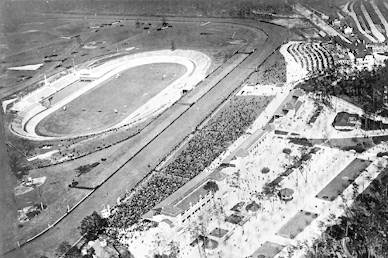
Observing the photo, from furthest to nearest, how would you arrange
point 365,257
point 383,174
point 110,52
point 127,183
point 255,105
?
point 110,52 < point 255,105 < point 127,183 < point 383,174 < point 365,257

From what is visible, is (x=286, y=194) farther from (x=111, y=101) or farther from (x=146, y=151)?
(x=111, y=101)

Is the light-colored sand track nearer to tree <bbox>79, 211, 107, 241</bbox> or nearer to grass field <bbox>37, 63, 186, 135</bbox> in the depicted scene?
grass field <bbox>37, 63, 186, 135</bbox>

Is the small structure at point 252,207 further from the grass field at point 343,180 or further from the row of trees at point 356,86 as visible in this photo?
the row of trees at point 356,86

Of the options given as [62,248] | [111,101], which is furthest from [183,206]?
[111,101]

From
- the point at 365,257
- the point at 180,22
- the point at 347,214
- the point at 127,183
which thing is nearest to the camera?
the point at 365,257

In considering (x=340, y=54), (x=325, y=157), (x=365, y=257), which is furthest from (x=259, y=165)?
(x=340, y=54)

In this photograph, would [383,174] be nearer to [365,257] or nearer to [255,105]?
[365,257]

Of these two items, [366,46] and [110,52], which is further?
[110,52]
